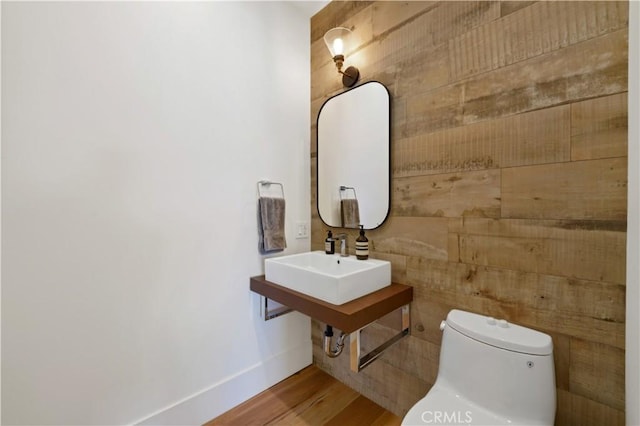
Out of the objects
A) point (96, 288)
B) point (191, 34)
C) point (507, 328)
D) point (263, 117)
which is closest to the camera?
point (507, 328)

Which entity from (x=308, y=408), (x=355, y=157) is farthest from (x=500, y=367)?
(x=355, y=157)

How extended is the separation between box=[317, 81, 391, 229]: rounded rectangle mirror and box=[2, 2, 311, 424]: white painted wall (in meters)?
0.31

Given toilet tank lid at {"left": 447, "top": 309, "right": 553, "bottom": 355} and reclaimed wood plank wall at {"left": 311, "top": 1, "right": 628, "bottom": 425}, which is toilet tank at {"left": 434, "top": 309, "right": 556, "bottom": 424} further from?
reclaimed wood plank wall at {"left": 311, "top": 1, "right": 628, "bottom": 425}

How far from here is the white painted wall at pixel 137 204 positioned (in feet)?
3.58

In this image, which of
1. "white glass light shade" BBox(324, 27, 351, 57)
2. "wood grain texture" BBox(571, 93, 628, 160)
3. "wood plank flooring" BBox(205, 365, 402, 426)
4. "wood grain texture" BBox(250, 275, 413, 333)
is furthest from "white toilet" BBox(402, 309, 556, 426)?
"white glass light shade" BBox(324, 27, 351, 57)

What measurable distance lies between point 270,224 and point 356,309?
0.82 m

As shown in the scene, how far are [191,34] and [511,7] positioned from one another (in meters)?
1.54

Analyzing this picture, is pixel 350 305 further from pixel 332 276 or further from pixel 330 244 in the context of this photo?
pixel 330 244

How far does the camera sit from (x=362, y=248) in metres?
1.66

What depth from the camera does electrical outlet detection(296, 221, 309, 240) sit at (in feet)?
6.58

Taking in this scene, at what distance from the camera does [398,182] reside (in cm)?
154

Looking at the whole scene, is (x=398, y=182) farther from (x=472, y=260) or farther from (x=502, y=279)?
(x=502, y=279)

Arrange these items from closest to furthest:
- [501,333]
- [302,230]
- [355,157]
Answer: [501,333], [355,157], [302,230]

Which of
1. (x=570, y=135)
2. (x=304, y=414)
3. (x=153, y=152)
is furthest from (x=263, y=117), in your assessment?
(x=304, y=414)
